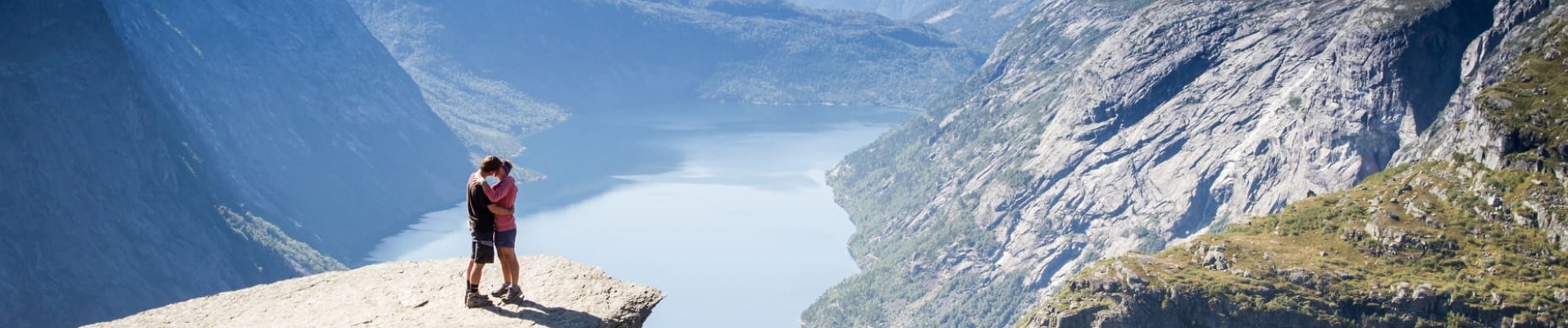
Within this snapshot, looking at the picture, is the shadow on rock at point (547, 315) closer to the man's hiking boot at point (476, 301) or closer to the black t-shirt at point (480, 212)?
the man's hiking boot at point (476, 301)

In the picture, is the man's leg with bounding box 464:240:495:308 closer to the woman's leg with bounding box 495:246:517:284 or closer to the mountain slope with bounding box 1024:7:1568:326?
the woman's leg with bounding box 495:246:517:284

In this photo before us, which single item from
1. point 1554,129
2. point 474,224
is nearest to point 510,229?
point 474,224

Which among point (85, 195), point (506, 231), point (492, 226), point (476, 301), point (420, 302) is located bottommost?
point (85, 195)

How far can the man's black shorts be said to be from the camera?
29906mm

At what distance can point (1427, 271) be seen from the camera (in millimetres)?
92688

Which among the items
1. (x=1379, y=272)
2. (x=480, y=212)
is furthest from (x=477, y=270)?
(x=1379, y=272)

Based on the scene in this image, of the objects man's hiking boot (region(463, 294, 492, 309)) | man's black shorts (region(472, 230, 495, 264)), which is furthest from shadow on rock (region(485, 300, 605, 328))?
man's black shorts (region(472, 230, 495, 264))

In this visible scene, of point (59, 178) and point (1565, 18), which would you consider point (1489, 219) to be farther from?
point (59, 178)

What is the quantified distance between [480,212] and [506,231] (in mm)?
666

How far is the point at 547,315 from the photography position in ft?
96.5

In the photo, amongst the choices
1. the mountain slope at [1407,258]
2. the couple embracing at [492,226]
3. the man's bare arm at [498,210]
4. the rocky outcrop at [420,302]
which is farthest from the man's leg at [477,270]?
the mountain slope at [1407,258]

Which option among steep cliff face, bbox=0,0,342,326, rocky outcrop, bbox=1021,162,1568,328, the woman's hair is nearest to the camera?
the woman's hair

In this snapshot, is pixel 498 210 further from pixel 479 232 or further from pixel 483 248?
pixel 483 248

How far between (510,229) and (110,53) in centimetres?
18051
